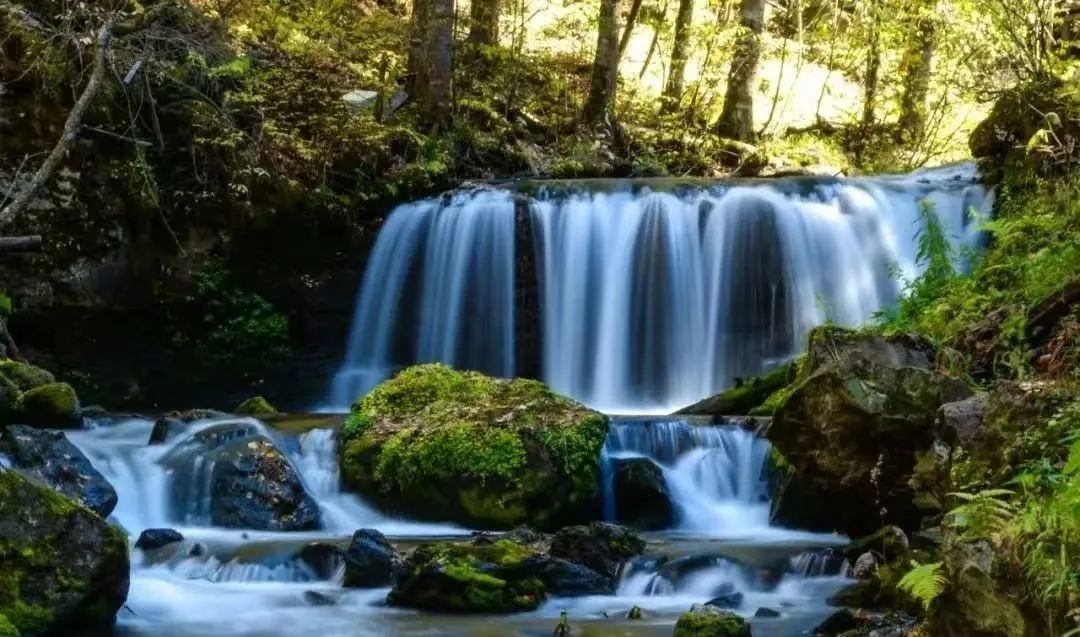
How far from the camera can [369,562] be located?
6.95 metres

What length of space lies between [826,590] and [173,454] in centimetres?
538

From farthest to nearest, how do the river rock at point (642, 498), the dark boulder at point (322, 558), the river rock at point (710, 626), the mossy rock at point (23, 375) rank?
the mossy rock at point (23, 375) < the river rock at point (642, 498) < the dark boulder at point (322, 558) < the river rock at point (710, 626)

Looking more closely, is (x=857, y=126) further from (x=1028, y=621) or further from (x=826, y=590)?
(x=1028, y=621)

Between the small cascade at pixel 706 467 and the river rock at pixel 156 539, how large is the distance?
3.30 meters

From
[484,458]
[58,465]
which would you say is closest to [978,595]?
[484,458]

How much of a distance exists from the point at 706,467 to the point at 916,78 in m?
12.3

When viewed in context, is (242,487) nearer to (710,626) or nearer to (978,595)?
(710,626)

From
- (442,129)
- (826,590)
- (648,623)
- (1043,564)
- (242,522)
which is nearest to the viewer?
(1043,564)

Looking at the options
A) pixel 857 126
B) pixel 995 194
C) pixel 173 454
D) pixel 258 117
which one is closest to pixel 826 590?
pixel 173 454

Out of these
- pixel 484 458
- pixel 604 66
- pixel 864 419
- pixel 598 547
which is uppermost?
pixel 604 66

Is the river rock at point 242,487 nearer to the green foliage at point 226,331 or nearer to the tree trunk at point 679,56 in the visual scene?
the green foliage at point 226,331

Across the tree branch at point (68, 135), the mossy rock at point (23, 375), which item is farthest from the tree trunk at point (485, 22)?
the mossy rock at point (23, 375)

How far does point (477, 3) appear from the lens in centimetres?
1803

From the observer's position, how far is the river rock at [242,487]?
8.45 m
